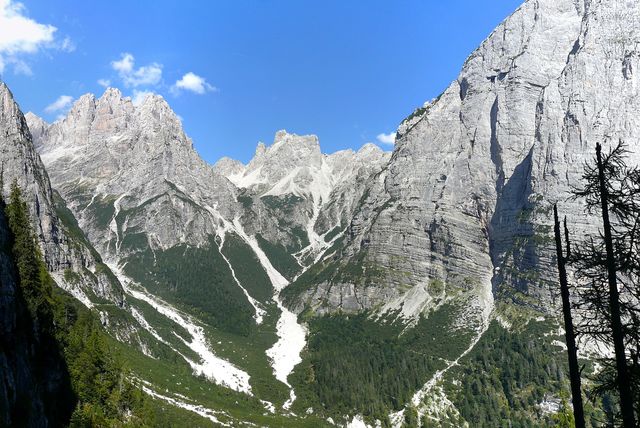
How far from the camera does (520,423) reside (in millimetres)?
189875

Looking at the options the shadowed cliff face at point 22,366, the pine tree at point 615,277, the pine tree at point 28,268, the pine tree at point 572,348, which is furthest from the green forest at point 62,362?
the pine tree at point 615,277

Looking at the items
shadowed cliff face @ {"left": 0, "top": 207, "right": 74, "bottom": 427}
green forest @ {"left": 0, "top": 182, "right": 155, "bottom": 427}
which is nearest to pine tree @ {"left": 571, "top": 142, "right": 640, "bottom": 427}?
shadowed cliff face @ {"left": 0, "top": 207, "right": 74, "bottom": 427}

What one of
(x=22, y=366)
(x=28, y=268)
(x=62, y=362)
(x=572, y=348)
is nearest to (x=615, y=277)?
(x=572, y=348)

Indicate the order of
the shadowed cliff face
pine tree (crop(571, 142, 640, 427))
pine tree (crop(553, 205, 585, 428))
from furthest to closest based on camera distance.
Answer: the shadowed cliff face
pine tree (crop(553, 205, 585, 428))
pine tree (crop(571, 142, 640, 427))

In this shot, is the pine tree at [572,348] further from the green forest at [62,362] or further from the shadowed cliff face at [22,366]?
the green forest at [62,362]

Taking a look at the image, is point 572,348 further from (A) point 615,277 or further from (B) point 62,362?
(B) point 62,362

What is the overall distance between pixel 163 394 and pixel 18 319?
443ft

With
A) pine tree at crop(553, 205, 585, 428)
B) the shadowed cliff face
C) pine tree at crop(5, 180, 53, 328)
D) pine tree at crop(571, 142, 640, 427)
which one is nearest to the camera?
pine tree at crop(571, 142, 640, 427)

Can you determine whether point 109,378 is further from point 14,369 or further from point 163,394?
point 163,394

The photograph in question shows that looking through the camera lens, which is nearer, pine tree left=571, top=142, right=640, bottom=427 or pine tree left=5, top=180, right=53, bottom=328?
pine tree left=571, top=142, right=640, bottom=427

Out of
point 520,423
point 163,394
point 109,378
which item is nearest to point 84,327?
point 109,378

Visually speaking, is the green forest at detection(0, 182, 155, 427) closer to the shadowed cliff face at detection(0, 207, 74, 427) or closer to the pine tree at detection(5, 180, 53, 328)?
the pine tree at detection(5, 180, 53, 328)

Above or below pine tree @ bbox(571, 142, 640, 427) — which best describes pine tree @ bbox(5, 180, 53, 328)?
above


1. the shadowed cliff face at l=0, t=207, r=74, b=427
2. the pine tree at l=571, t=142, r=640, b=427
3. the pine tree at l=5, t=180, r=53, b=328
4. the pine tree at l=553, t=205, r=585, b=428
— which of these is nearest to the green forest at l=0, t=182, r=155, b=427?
the pine tree at l=5, t=180, r=53, b=328
